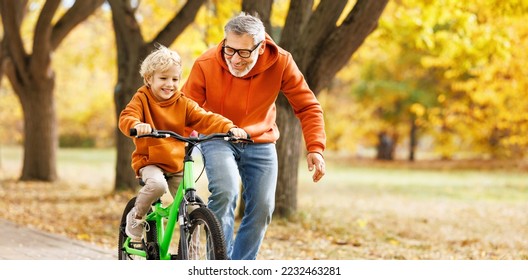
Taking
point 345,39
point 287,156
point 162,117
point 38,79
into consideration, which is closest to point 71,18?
point 38,79

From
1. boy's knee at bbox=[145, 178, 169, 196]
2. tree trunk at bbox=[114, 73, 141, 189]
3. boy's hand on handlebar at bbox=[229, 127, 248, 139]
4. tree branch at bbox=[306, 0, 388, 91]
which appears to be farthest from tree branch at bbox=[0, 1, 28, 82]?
boy's hand on handlebar at bbox=[229, 127, 248, 139]

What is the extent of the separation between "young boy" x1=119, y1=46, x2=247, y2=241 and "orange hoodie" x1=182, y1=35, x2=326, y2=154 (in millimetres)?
283

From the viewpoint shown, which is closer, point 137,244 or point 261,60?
point 261,60

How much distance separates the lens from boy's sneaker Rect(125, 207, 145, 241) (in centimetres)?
514

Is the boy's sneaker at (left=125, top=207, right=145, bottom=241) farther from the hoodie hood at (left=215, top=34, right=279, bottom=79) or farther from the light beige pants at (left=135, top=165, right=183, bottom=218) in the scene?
the hoodie hood at (left=215, top=34, right=279, bottom=79)

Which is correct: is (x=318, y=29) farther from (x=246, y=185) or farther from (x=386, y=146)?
(x=386, y=146)

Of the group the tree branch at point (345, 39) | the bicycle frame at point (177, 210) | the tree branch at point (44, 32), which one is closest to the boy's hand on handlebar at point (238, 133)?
the bicycle frame at point (177, 210)

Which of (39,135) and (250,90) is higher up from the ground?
(39,135)

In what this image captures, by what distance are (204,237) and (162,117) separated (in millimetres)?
790

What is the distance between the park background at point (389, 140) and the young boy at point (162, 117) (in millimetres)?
3147

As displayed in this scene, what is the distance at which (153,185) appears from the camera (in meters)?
4.75

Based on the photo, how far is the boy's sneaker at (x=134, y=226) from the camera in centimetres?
514

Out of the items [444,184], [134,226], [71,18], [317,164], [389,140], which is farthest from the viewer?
[389,140]
